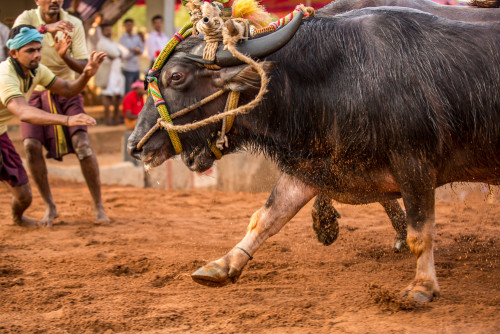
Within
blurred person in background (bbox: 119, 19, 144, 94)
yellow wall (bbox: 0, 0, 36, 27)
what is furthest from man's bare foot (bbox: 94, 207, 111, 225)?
blurred person in background (bbox: 119, 19, 144, 94)

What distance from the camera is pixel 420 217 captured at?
3791 millimetres

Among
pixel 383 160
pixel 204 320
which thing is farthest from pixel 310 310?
pixel 383 160

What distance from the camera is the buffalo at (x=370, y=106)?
3.67 m

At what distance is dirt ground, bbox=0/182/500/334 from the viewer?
11.4 feet

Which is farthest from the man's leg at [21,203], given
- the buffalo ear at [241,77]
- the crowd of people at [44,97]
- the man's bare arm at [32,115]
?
the buffalo ear at [241,77]

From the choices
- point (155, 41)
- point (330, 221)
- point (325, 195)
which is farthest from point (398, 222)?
point (155, 41)

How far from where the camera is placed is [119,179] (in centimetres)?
918

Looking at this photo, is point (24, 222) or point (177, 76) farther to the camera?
point (24, 222)

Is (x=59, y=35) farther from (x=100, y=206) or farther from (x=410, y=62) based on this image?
(x=410, y=62)

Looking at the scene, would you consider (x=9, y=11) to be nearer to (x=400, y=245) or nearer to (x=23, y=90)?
(x=23, y=90)

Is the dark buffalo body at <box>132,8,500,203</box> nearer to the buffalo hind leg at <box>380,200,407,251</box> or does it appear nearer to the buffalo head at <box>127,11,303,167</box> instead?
the buffalo head at <box>127,11,303,167</box>

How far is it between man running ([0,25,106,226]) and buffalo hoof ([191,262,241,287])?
1821 millimetres

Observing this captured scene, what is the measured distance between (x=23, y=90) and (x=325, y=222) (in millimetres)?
2961

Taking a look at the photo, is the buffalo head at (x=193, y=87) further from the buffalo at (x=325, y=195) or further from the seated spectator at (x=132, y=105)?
the seated spectator at (x=132, y=105)
